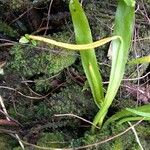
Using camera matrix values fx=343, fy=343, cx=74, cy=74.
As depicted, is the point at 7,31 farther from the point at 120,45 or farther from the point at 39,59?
the point at 120,45

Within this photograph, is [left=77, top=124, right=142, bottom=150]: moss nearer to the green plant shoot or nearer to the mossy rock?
the green plant shoot

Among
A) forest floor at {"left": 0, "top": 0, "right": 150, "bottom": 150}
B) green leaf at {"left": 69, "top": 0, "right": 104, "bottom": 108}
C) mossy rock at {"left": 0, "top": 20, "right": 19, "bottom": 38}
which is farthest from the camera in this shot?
mossy rock at {"left": 0, "top": 20, "right": 19, "bottom": 38}

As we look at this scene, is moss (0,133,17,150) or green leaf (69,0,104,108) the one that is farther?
moss (0,133,17,150)

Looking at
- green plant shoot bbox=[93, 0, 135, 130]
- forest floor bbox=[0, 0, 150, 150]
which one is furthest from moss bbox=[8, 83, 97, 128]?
green plant shoot bbox=[93, 0, 135, 130]

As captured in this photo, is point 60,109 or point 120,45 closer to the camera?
point 120,45

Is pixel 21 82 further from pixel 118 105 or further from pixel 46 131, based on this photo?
pixel 118 105

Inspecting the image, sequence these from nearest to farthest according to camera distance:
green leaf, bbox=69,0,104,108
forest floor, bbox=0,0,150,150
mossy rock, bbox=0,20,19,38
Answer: green leaf, bbox=69,0,104,108, forest floor, bbox=0,0,150,150, mossy rock, bbox=0,20,19,38

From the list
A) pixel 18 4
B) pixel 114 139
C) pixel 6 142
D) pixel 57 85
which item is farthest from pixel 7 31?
pixel 114 139

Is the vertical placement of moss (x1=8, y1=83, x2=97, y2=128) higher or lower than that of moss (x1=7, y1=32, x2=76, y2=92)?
lower

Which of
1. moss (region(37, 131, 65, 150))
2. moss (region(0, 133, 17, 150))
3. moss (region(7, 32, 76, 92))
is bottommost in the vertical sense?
moss (region(37, 131, 65, 150))

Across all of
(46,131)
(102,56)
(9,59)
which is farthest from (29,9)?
(46,131)

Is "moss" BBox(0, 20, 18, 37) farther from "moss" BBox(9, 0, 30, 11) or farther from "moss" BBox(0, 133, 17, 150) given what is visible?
"moss" BBox(0, 133, 17, 150)

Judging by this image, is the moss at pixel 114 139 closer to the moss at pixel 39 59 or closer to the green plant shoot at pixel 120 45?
the green plant shoot at pixel 120 45
